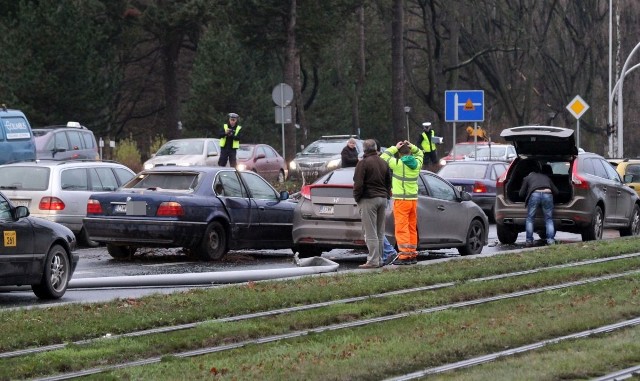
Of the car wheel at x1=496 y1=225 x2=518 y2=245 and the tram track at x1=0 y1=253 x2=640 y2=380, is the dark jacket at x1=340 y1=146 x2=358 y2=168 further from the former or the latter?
the tram track at x1=0 y1=253 x2=640 y2=380

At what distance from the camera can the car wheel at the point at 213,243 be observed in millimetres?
20625

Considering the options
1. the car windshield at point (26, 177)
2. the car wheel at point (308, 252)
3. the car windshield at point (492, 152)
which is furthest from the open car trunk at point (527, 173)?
the car windshield at point (492, 152)

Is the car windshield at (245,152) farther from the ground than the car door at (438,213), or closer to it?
farther from the ground

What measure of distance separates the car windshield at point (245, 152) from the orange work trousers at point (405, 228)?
70.9ft

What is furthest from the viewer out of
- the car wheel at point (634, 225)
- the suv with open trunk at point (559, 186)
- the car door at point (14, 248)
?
the car wheel at point (634, 225)

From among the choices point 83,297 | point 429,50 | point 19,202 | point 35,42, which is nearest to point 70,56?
point 35,42

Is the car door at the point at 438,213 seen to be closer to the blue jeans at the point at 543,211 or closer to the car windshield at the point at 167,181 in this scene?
the blue jeans at the point at 543,211

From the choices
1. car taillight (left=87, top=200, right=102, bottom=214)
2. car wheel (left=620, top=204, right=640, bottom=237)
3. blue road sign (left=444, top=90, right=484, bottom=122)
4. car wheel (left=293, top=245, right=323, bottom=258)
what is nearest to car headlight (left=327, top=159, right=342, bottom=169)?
blue road sign (left=444, top=90, right=484, bottom=122)

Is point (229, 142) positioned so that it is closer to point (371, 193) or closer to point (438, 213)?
point (438, 213)

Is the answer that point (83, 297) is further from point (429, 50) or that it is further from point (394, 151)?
point (429, 50)

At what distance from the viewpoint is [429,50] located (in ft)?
205

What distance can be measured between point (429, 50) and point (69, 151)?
31.8m

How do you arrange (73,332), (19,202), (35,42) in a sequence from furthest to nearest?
(35,42) < (19,202) < (73,332)

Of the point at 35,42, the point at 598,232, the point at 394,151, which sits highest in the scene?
the point at 35,42
